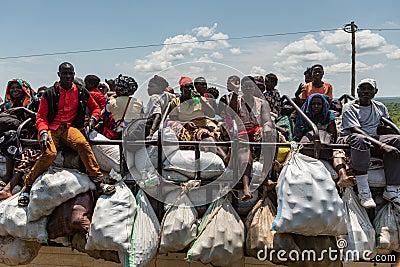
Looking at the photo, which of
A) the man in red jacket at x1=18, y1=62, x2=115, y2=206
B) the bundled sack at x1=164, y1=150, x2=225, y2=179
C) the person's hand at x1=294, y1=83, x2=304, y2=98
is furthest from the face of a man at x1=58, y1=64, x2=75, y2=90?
the person's hand at x1=294, y1=83, x2=304, y2=98

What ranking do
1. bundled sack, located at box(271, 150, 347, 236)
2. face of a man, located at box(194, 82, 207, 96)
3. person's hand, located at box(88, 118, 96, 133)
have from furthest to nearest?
face of a man, located at box(194, 82, 207, 96) → person's hand, located at box(88, 118, 96, 133) → bundled sack, located at box(271, 150, 347, 236)

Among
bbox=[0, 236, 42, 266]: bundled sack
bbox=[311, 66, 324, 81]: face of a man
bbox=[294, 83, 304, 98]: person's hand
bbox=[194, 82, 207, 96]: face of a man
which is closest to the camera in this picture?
bbox=[0, 236, 42, 266]: bundled sack

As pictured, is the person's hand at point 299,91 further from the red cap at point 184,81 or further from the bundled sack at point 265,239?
the bundled sack at point 265,239

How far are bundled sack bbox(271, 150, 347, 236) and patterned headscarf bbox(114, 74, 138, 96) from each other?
1955 millimetres

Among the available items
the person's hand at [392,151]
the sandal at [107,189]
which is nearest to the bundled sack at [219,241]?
the sandal at [107,189]

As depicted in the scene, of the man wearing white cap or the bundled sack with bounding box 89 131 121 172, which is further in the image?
the bundled sack with bounding box 89 131 121 172

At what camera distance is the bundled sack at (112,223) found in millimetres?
3547

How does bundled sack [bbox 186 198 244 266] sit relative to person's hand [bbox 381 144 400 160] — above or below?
below

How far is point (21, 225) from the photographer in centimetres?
372

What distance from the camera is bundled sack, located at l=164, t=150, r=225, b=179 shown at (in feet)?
12.4

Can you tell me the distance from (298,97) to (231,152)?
2.92 m

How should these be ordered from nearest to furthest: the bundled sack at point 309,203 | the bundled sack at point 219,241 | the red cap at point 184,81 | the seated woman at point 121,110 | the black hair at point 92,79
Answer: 1. the bundled sack at point 309,203
2. the bundled sack at point 219,241
3. the seated woman at point 121,110
4. the red cap at point 184,81
5. the black hair at point 92,79

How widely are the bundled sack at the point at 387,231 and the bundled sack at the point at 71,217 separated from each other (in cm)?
268

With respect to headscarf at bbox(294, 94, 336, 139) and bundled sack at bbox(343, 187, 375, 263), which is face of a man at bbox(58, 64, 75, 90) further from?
bundled sack at bbox(343, 187, 375, 263)
